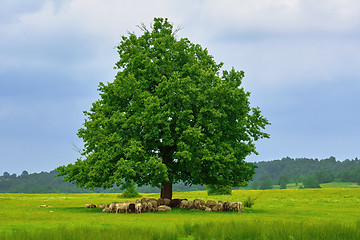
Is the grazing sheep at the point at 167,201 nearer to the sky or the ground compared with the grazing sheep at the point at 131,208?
nearer to the sky

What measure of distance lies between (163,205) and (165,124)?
939cm

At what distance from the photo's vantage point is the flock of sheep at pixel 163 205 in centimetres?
3784

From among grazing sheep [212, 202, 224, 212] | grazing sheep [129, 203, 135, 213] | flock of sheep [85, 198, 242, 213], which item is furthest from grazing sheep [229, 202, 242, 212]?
grazing sheep [129, 203, 135, 213]

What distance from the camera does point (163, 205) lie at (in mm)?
40500

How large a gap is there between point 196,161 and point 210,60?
48.2ft

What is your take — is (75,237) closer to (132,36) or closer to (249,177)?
(249,177)

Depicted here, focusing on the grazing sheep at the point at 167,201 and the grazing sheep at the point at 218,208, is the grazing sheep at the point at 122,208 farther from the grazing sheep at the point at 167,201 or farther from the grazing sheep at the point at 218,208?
the grazing sheep at the point at 218,208

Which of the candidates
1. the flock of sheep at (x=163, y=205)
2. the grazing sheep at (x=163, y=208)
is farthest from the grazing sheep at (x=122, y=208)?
the grazing sheep at (x=163, y=208)

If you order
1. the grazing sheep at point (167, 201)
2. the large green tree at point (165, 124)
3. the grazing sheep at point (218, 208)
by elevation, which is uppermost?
the large green tree at point (165, 124)

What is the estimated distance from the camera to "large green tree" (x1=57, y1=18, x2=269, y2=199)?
3775 cm

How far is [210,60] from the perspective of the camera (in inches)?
1820

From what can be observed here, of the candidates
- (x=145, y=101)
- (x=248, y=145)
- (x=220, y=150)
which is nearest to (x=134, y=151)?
(x=145, y=101)

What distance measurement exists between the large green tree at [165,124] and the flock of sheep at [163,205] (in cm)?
205

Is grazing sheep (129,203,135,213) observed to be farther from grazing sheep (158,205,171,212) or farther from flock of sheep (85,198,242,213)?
grazing sheep (158,205,171,212)
